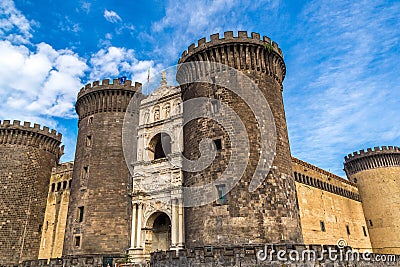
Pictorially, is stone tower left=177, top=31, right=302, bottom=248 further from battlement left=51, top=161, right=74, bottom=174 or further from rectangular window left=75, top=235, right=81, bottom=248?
battlement left=51, top=161, right=74, bottom=174

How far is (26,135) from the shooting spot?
31.0m

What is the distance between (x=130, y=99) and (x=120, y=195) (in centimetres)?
826

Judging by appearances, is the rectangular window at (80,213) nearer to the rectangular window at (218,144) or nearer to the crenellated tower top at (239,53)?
the rectangular window at (218,144)

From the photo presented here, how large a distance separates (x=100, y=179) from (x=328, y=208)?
22194 millimetres

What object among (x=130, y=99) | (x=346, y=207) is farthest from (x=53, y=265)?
(x=346, y=207)

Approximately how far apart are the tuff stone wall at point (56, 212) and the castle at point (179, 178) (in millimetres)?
105

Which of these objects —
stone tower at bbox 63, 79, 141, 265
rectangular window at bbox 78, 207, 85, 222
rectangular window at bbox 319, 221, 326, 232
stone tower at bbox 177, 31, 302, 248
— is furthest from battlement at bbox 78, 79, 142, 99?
rectangular window at bbox 319, 221, 326, 232

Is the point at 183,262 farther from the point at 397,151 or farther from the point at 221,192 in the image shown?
the point at 397,151

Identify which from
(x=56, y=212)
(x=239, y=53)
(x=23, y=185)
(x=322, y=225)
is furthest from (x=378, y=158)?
(x=23, y=185)

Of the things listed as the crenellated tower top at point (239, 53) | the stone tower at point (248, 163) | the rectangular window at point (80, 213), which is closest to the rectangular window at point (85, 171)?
the rectangular window at point (80, 213)

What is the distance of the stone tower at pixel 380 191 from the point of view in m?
36.8

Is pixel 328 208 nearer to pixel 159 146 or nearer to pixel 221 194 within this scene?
pixel 159 146

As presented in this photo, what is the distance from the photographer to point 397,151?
3925 cm
